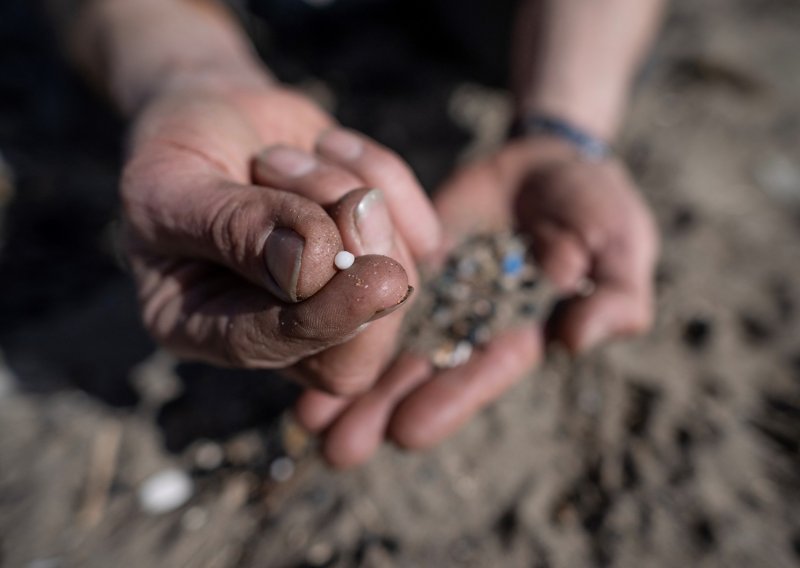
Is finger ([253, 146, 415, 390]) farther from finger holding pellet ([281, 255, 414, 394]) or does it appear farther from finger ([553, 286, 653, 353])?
finger ([553, 286, 653, 353])

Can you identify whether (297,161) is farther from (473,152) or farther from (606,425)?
(473,152)

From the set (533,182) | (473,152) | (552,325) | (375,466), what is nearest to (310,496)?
(375,466)

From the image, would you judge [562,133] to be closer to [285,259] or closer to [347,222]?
[347,222]

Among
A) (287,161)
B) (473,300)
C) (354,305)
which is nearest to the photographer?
(354,305)

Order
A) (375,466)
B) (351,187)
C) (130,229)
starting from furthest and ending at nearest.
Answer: (375,466)
(130,229)
(351,187)

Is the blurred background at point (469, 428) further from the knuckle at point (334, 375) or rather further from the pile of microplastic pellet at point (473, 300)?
the knuckle at point (334, 375)

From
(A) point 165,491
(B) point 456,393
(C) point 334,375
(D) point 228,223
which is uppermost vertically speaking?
(D) point 228,223

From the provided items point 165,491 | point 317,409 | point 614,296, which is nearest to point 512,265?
point 614,296
